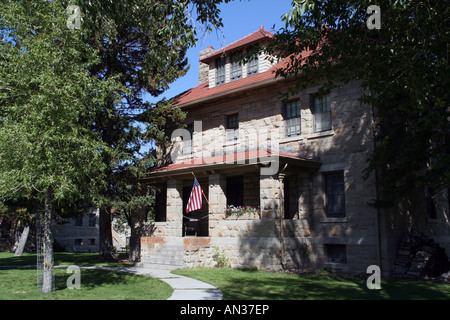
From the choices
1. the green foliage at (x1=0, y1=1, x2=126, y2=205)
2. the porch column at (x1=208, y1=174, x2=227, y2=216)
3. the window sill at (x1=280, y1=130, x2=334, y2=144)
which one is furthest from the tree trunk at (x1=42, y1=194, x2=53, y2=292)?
the window sill at (x1=280, y1=130, x2=334, y2=144)

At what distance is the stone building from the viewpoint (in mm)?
13711

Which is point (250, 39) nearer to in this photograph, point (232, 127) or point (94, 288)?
point (232, 127)

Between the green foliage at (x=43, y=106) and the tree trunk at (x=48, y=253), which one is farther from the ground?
the green foliage at (x=43, y=106)

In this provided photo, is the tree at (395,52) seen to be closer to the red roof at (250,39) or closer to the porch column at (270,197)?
the porch column at (270,197)

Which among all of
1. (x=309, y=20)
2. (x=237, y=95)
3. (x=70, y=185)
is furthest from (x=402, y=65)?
(x=237, y=95)

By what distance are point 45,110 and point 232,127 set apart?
10.4 meters

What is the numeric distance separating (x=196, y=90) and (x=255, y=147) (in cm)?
653

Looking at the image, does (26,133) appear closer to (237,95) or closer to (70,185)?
(70,185)

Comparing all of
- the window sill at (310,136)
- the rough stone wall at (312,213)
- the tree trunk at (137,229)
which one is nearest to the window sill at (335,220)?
the rough stone wall at (312,213)

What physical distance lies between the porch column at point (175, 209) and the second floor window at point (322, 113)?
6328mm

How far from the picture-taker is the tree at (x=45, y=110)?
8570mm

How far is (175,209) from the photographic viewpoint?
16.9m

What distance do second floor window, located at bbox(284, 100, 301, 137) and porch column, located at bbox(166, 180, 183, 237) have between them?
5211 millimetres

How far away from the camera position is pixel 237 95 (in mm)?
17609
